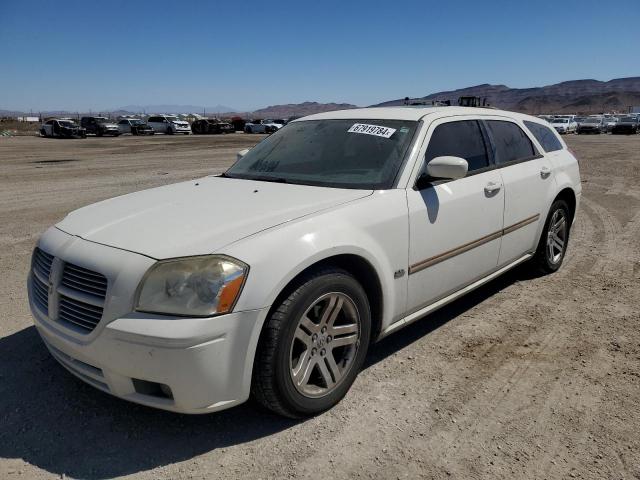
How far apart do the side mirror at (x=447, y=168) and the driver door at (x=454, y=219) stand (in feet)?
0.43

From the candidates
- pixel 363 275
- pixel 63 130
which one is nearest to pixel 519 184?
pixel 363 275

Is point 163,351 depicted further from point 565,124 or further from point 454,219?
point 565,124

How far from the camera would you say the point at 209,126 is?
1817 inches

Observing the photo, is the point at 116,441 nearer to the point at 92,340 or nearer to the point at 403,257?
the point at 92,340

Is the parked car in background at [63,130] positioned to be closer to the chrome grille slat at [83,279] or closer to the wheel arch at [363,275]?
the chrome grille slat at [83,279]

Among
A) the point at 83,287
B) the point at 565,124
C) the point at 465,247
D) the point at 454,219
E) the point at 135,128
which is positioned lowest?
the point at 465,247

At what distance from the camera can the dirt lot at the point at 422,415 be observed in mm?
2441

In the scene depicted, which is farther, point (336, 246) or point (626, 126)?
point (626, 126)

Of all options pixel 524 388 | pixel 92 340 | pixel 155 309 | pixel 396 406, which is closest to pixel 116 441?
pixel 92 340

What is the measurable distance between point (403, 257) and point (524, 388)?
1.05m

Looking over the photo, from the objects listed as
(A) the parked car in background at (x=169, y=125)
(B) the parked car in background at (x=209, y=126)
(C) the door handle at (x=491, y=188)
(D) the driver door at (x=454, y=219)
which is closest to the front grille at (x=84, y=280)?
(D) the driver door at (x=454, y=219)

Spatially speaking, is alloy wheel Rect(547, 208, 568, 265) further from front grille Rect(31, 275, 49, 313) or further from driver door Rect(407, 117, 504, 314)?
front grille Rect(31, 275, 49, 313)

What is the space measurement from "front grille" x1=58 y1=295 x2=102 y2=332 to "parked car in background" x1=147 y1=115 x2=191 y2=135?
4358 cm

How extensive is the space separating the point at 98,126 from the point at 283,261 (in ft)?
137
